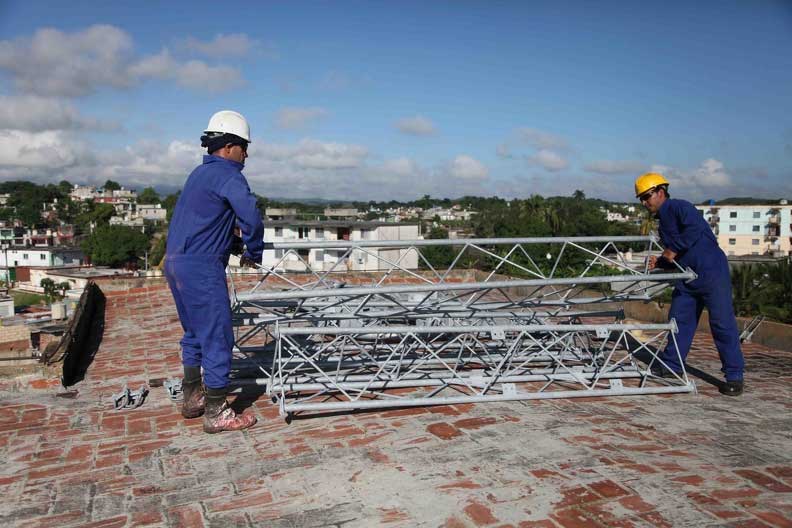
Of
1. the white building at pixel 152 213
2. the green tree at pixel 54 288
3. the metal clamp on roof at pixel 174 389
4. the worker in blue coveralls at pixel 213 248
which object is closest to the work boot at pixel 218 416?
the worker in blue coveralls at pixel 213 248

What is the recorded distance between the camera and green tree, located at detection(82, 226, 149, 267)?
87938 mm

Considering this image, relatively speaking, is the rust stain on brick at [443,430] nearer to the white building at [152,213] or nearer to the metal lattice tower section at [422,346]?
the metal lattice tower section at [422,346]

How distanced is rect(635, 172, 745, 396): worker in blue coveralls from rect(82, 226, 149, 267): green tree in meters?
93.6

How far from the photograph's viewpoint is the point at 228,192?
166 inches

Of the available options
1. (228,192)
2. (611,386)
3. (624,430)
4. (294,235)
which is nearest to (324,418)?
(228,192)

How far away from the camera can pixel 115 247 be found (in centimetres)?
8794

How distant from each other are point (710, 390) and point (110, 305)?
941cm

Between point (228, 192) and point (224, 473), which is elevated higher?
point (228, 192)

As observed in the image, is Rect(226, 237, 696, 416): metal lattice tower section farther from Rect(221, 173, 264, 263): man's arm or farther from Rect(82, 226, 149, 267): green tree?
Rect(82, 226, 149, 267): green tree

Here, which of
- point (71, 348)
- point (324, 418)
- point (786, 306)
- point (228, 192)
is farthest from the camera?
point (786, 306)

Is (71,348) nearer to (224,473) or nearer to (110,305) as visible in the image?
(224,473)

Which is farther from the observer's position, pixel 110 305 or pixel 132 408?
pixel 110 305

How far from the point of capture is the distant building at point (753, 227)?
77.6 m

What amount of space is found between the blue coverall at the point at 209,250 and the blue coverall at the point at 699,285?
157 inches
